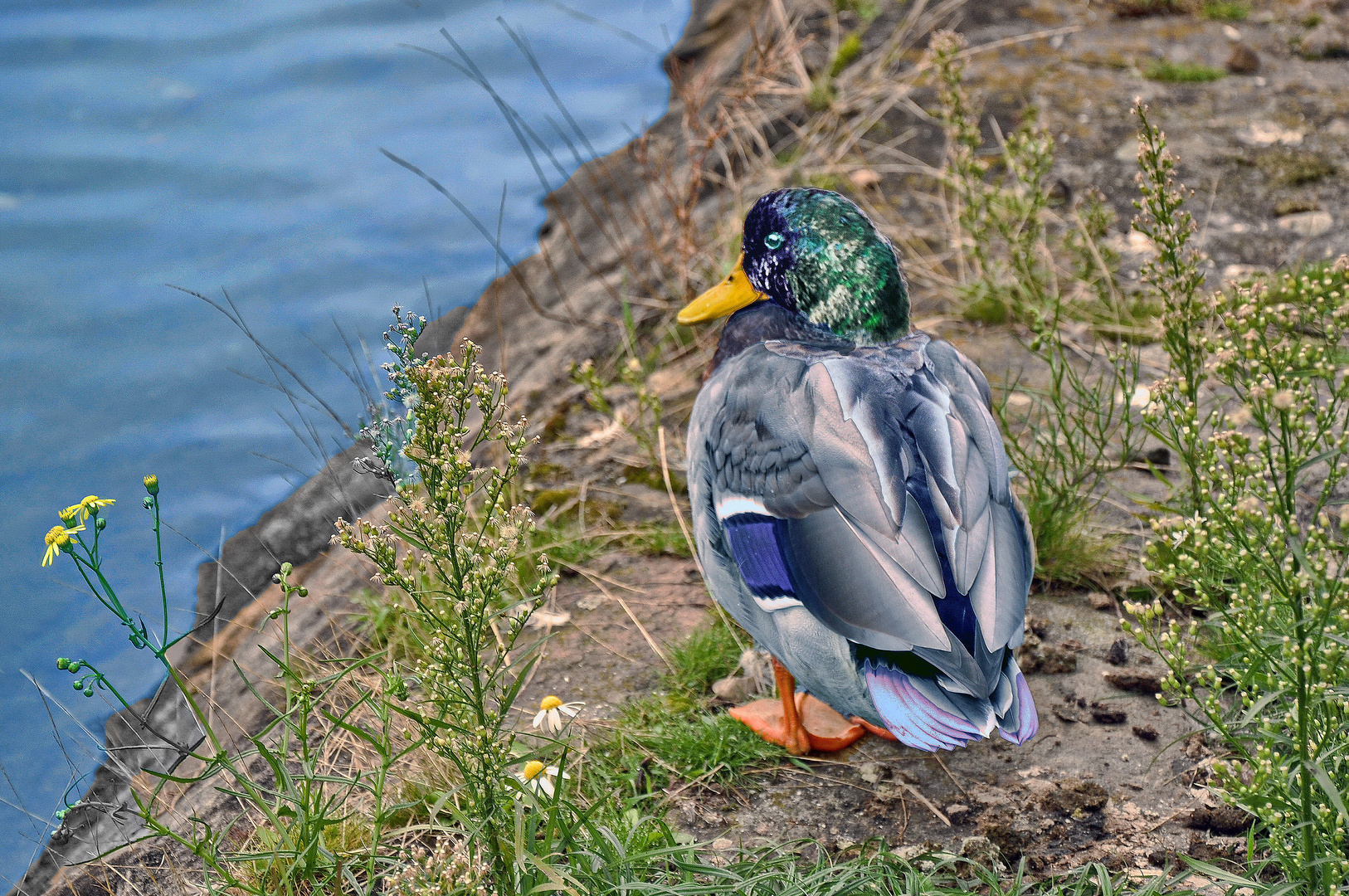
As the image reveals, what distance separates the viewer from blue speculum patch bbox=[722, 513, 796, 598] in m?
2.37

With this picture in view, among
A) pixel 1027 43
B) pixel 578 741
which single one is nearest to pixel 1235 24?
pixel 1027 43

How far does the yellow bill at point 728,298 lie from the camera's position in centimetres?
308

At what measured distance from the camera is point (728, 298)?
3.11 meters

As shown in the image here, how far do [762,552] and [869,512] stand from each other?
0.94ft

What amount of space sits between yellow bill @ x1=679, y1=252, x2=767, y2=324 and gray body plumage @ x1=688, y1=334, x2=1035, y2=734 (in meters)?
0.40

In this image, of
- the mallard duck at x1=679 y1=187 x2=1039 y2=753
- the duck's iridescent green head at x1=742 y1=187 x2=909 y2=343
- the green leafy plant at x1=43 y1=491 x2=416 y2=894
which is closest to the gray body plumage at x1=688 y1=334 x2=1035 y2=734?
the mallard duck at x1=679 y1=187 x2=1039 y2=753

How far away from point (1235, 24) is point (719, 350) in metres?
4.51

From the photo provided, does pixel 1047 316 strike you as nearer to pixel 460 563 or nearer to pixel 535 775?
pixel 535 775

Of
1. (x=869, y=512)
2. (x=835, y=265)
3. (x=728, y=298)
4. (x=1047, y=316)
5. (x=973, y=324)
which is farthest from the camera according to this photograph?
(x=973, y=324)

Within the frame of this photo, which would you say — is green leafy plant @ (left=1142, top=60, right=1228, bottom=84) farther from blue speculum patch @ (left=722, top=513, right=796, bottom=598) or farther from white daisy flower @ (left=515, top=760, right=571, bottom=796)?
white daisy flower @ (left=515, top=760, right=571, bottom=796)

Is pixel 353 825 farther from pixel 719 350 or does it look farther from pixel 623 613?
pixel 719 350

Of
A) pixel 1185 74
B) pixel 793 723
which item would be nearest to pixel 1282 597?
pixel 793 723

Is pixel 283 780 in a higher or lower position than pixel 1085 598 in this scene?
higher

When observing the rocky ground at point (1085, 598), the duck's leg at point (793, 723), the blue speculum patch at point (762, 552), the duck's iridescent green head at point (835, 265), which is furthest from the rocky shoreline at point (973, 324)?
the duck's iridescent green head at point (835, 265)
